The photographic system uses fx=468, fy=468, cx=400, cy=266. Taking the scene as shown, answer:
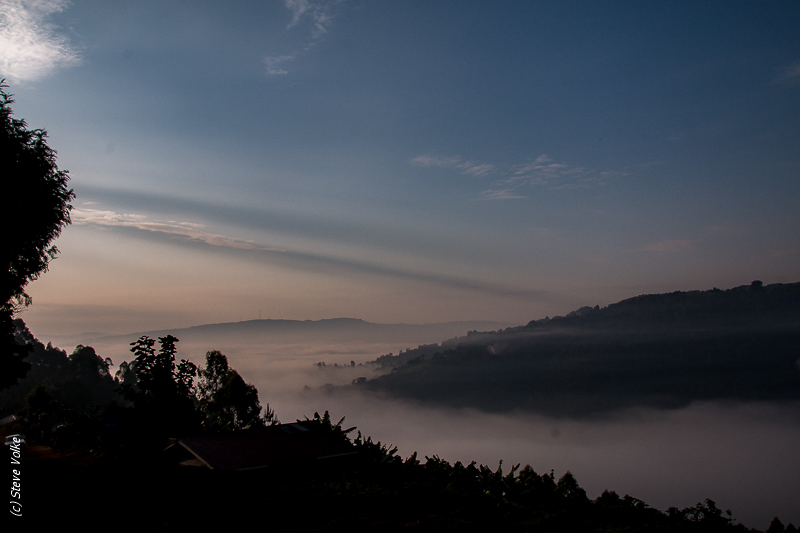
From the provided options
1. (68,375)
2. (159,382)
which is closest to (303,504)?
(159,382)

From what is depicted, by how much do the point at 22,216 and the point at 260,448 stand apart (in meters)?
14.8

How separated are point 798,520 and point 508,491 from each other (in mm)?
255021

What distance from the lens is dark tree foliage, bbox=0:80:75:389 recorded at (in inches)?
780

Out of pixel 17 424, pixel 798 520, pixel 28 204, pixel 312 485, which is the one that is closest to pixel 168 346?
pixel 312 485

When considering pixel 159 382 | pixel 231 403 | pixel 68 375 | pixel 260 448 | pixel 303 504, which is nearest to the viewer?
pixel 303 504

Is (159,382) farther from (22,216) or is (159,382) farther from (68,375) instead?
(68,375)

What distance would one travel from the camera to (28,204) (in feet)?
67.3

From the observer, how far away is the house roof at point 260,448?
21.2m

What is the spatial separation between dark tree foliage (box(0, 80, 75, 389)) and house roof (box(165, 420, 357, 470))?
815 cm

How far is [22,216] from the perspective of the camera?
795 inches

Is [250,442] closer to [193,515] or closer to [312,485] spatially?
[312,485]

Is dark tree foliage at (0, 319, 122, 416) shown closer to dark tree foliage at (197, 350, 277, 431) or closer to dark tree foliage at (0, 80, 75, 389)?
dark tree foliage at (197, 350, 277, 431)

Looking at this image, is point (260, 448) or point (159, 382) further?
point (260, 448)

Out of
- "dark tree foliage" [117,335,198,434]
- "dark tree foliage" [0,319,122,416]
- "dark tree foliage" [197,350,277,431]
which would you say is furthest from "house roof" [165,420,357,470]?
"dark tree foliage" [0,319,122,416]
